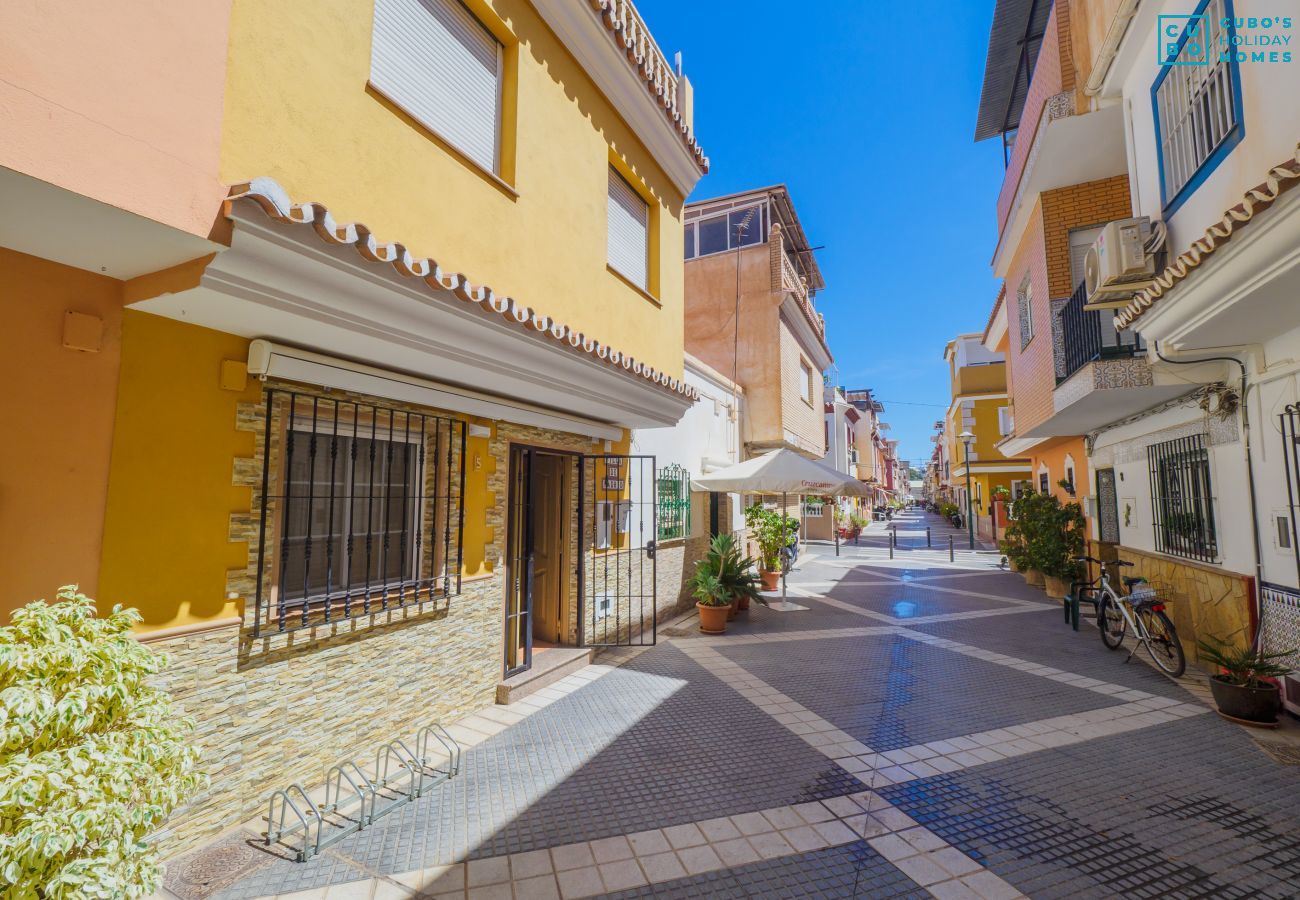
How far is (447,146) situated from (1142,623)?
32.0 ft

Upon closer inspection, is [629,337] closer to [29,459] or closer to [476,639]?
[476,639]

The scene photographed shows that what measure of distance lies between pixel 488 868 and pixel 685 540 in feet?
25.8

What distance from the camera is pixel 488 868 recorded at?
10.5 ft

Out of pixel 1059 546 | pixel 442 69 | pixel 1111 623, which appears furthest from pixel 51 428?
pixel 1059 546

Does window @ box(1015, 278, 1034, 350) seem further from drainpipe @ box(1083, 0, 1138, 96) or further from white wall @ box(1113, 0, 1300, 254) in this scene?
white wall @ box(1113, 0, 1300, 254)

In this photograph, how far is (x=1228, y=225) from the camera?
12.4 ft

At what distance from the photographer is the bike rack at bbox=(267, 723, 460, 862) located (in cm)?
339

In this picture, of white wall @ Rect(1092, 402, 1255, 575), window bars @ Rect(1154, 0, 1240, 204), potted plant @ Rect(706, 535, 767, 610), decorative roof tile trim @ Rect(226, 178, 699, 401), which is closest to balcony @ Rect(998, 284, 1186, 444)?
white wall @ Rect(1092, 402, 1255, 575)

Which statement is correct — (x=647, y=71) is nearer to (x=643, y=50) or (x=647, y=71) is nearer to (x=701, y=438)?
(x=643, y=50)

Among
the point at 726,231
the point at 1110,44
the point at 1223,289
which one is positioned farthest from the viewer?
the point at 726,231

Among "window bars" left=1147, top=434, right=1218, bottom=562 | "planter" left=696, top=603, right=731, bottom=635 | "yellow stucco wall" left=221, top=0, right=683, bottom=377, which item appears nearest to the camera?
"yellow stucco wall" left=221, top=0, right=683, bottom=377

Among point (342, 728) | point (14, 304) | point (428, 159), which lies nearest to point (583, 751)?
point (342, 728)

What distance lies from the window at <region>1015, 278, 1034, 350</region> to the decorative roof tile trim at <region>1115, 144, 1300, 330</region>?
277 inches

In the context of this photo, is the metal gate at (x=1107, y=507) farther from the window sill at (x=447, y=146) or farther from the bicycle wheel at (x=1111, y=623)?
the window sill at (x=447, y=146)
